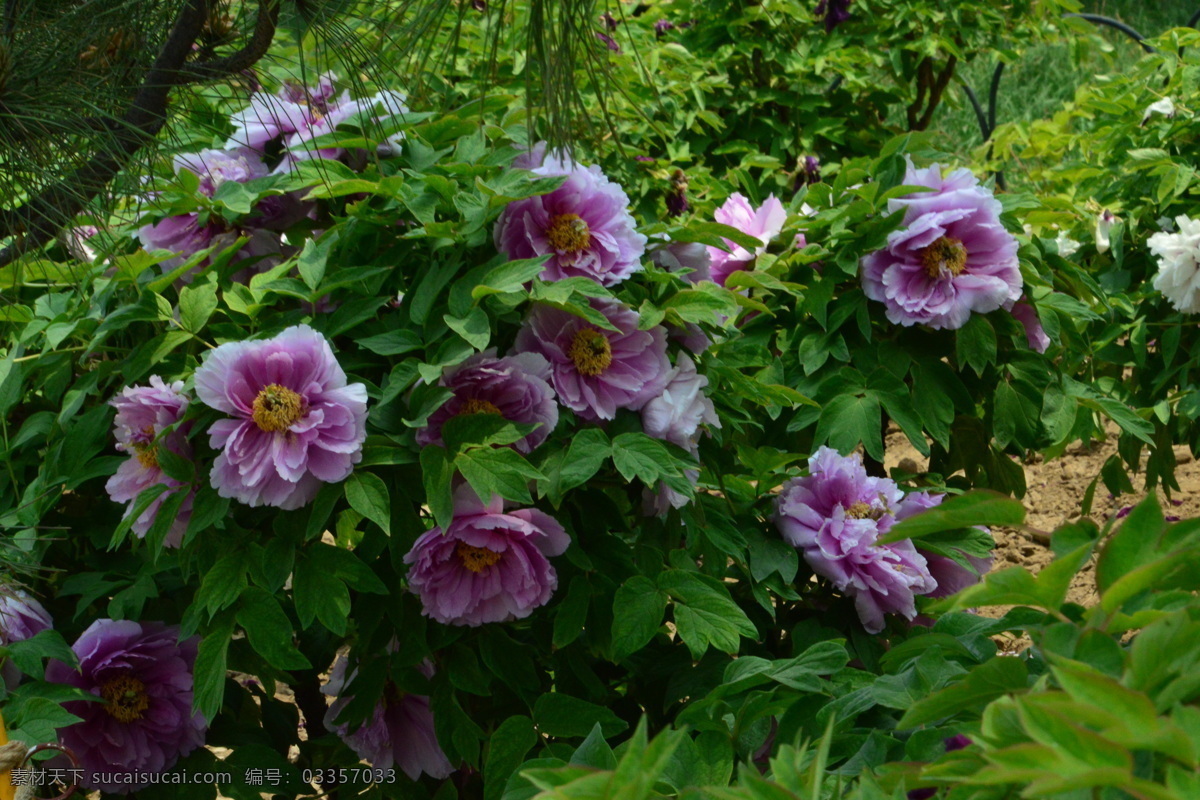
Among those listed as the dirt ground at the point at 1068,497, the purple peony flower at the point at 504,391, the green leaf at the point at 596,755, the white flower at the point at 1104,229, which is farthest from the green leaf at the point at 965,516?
the dirt ground at the point at 1068,497

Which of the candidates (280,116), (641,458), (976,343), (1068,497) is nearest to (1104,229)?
(976,343)

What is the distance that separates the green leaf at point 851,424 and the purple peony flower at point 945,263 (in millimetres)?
125

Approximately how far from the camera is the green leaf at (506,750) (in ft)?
3.66

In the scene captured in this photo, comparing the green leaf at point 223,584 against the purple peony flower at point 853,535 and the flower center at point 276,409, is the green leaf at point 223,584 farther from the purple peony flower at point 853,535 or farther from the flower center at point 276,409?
the purple peony flower at point 853,535

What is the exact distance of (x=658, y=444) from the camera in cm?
119

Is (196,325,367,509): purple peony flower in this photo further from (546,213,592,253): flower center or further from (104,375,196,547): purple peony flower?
(546,213,592,253): flower center

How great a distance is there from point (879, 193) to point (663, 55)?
5.21 ft

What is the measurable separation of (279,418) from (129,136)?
403 mm

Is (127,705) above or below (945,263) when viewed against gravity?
below

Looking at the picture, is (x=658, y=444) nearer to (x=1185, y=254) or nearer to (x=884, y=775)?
(x=884, y=775)

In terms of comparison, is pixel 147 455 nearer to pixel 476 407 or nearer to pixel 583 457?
pixel 476 407

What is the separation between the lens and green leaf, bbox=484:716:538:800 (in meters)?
1.12

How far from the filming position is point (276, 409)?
112 cm

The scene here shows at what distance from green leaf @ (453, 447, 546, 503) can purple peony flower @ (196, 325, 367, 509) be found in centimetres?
11
